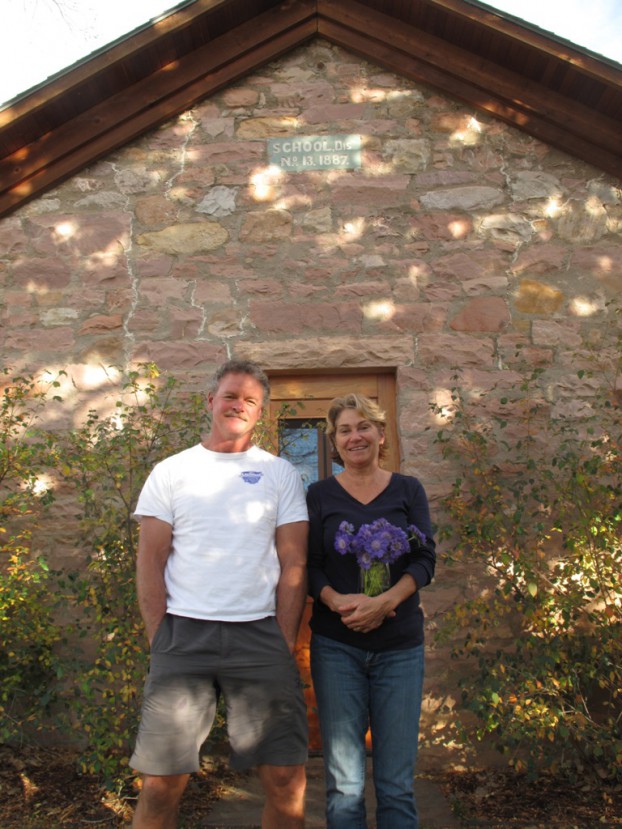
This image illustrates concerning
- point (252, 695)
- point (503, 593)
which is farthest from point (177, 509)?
point (503, 593)

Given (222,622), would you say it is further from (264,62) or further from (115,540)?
(264,62)

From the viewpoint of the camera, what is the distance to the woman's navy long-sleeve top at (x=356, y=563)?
7.98ft

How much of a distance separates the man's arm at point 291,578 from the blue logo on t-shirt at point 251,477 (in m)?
0.18

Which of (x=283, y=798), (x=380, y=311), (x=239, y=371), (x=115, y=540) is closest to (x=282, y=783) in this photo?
(x=283, y=798)

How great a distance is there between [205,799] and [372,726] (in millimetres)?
1511

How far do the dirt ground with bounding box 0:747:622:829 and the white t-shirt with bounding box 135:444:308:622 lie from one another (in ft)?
5.02

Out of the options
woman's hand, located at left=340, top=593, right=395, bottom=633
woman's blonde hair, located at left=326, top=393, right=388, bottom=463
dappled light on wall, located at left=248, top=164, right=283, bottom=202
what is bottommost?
woman's hand, located at left=340, top=593, right=395, bottom=633

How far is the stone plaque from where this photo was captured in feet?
14.4

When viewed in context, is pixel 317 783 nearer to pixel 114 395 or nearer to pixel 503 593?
pixel 503 593

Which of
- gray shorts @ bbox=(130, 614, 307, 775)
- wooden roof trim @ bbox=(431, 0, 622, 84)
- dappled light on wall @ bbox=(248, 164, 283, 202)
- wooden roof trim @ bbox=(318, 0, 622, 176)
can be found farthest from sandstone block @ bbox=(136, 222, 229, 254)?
gray shorts @ bbox=(130, 614, 307, 775)

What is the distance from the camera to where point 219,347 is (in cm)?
423

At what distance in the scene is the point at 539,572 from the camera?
12.3 feet

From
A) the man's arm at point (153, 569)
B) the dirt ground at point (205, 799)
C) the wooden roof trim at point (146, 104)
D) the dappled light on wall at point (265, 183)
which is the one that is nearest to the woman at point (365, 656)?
the man's arm at point (153, 569)

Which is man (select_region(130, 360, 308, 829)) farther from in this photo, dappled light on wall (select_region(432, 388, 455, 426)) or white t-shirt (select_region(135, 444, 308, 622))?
dappled light on wall (select_region(432, 388, 455, 426))
